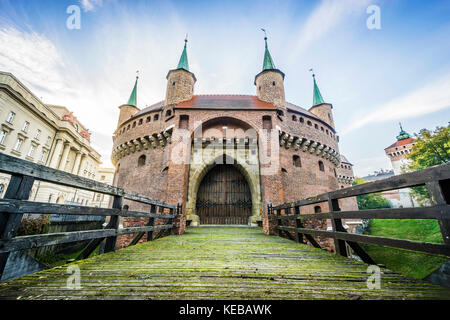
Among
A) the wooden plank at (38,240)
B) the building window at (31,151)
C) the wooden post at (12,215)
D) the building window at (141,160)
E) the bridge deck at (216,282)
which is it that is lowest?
the bridge deck at (216,282)

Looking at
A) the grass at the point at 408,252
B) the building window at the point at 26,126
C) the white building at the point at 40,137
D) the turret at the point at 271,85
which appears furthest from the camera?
the building window at the point at 26,126

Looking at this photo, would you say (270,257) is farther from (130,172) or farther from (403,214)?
(130,172)

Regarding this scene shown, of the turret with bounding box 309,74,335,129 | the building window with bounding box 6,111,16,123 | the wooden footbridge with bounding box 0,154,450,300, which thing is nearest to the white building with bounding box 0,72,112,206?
the building window with bounding box 6,111,16,123

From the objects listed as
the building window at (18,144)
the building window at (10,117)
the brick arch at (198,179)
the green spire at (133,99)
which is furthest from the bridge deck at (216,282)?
the building window at (18,144)

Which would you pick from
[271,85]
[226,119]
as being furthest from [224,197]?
[271,85]

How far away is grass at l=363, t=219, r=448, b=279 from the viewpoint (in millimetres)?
10562

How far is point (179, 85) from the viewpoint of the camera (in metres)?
14.3

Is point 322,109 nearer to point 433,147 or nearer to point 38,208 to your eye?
point 433,147

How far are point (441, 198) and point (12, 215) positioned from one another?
3847 millimetres

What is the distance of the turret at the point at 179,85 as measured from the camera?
13981mm

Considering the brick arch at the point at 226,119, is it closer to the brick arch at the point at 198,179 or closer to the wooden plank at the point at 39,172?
the brick arch at the point at 198,179

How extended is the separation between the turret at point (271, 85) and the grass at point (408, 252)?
453 inches

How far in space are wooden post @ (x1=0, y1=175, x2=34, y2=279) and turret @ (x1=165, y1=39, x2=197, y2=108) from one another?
12749 millimetres

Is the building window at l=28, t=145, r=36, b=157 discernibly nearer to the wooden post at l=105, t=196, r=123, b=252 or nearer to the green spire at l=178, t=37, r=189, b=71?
the green spire at l=178, t=37, r=189, b=71
